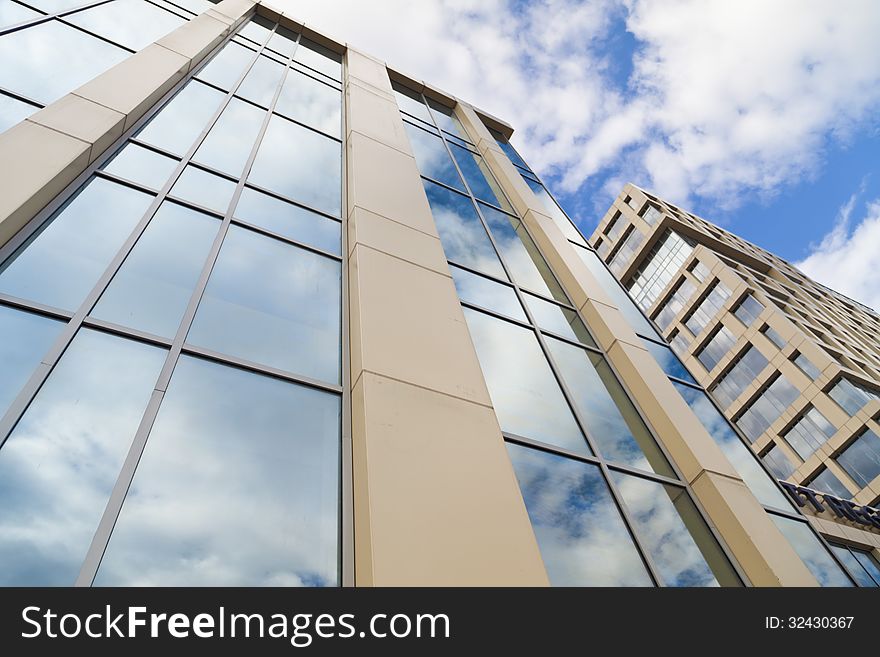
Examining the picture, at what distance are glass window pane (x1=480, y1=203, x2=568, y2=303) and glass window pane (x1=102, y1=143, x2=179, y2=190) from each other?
5876mm

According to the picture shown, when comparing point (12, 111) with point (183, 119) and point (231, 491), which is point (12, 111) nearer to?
point (183, 119)

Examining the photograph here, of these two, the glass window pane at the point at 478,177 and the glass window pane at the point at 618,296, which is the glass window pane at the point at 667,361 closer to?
the glass window pane at the point at 618,296

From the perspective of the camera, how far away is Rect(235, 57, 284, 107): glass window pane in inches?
385

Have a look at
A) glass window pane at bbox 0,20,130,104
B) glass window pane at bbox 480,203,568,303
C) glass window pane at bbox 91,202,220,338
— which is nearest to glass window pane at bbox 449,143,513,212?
glass window pane at bbox 480,203,568,303

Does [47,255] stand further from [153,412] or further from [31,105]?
[31,105]

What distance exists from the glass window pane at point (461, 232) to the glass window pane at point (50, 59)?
5779 mm

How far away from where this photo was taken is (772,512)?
7703 millimetres

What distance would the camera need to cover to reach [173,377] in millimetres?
4500

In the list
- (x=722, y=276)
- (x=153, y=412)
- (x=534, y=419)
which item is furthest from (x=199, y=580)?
(x=722, y=276)

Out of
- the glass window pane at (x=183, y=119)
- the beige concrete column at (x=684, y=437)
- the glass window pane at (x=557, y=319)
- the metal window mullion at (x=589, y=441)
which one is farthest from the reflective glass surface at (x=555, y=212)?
the glass window pane at (x=183, y=119)

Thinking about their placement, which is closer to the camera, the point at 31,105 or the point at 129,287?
the point at 129,287

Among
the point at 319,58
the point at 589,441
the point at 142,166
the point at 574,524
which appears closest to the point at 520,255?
the point at 589,441
